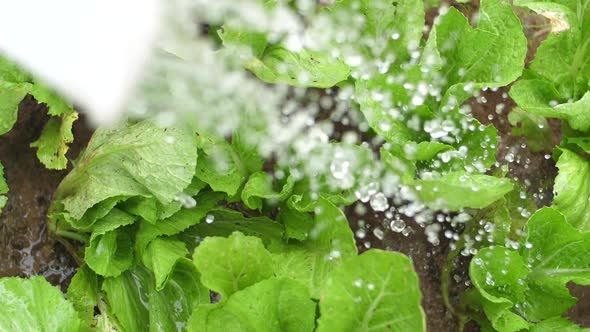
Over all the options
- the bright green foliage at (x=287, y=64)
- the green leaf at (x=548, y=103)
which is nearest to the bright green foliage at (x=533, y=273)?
the green leaf at (x=548, y=103)

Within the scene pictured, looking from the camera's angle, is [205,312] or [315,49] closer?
[205,312]

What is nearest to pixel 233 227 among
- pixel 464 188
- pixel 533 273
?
pixel 464 188

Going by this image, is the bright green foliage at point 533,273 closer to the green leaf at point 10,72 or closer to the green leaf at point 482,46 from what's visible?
the green leaf at point 482,46

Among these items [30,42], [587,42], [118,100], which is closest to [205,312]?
[118,100]

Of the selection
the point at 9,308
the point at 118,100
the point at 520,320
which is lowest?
the point at 520,320

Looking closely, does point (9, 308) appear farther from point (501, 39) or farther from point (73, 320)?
point (501, 39)

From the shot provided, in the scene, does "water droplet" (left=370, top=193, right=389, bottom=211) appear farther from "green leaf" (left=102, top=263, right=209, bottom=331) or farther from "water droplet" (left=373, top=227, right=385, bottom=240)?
"green leaf" (left=102, top=263, right=209, bottom=331)
